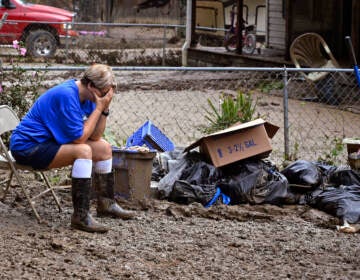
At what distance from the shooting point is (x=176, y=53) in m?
22.5

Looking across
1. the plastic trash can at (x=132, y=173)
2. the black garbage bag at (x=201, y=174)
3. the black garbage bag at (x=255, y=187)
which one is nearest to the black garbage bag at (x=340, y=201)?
the black garbage bag at (x=255, y=187)

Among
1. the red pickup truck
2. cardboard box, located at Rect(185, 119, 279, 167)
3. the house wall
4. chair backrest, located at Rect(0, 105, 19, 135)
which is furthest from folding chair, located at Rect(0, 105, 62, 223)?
the house wall

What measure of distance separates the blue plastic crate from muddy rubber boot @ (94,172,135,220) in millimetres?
1065

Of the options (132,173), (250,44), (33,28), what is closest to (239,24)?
(250,44)

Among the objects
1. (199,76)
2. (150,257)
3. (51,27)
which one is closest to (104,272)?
(150,257)

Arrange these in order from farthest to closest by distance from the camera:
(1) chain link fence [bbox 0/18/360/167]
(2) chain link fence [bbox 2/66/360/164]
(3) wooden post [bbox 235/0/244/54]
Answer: (3) wooden post [bbox 235/0/244/54] < (2) chain link fence [bbox 2/66/360/164] < (1) chain link fence [bbox 0/18/360/167]

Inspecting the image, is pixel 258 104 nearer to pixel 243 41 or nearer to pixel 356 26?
pixel 356 26

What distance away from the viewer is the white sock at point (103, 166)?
6.32 meters

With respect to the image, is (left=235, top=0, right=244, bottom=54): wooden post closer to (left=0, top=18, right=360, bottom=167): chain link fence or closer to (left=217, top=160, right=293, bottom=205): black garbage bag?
(left=0, top=18, right=360, bottom=167): chain link fence

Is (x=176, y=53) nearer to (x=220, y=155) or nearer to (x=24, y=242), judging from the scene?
(x=220, y=155)

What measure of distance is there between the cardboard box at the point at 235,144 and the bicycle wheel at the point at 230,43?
13090 mm

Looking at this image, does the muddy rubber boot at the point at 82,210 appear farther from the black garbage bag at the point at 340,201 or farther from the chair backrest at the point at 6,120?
the black garbage bag at the point at 340,201

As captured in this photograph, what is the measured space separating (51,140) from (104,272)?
1.36 m

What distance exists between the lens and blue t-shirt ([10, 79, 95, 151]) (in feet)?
19.6
